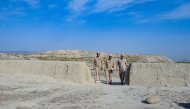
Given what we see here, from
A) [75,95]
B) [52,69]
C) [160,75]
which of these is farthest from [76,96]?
[160,75]

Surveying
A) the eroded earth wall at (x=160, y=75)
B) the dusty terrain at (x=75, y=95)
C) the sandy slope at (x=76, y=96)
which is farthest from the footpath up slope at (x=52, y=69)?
the eroded earth wall at (x=160, y=75)

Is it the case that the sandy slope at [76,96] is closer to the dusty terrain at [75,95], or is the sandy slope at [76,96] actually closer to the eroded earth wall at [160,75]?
the dusty terrain at [75,95]

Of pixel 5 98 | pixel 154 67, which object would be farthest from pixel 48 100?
pixel 154 67

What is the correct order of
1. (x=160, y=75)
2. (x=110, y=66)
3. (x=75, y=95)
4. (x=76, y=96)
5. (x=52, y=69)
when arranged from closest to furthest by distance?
(x=76, y=96), (x=75, y=95), (x=160, y=75), (x=52, y=69), (x=110, y=66)

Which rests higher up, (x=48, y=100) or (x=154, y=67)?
(x=154, y=67)

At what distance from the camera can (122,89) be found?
1380 cm

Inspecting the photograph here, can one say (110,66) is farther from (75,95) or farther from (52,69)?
(75,95)

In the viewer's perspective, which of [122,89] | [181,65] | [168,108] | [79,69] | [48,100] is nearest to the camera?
[168,108]

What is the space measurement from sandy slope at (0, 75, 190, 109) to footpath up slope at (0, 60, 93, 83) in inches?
19.5

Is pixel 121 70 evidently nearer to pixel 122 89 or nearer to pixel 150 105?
pixel 122 89

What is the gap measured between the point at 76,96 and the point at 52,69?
11.8 ft

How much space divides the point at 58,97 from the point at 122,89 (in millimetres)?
2461

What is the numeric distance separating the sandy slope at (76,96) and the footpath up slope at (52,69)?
1.63ft

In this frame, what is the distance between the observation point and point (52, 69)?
16.1m
